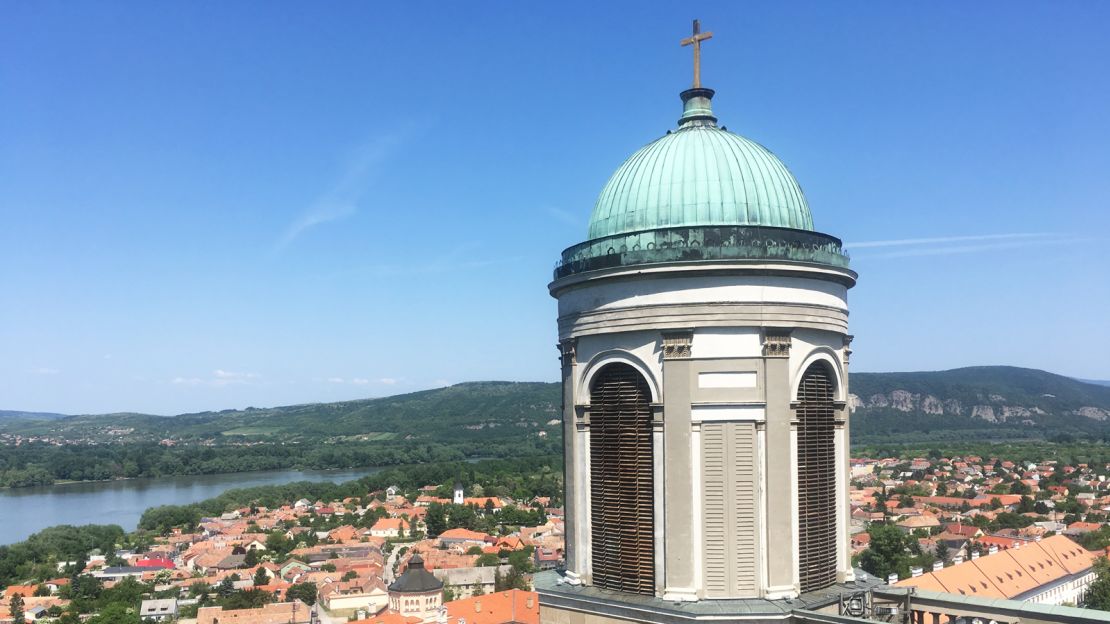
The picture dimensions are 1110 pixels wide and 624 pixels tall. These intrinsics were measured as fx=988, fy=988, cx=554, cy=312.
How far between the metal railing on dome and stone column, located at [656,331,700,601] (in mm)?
1175

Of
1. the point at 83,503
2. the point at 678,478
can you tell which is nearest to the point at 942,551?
the point at 678,478

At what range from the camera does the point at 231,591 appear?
8225cm

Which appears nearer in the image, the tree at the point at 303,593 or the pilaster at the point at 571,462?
the pilaster at the point at 571,462

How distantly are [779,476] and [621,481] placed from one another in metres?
2.28

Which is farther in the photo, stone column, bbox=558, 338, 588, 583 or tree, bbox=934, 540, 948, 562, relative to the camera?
tree, bbox=934, 540, 948, 562

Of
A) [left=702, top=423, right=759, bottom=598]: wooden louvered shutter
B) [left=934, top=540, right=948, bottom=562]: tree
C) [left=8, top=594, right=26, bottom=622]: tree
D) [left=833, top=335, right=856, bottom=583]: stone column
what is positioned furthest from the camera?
[left=934, top=540, right=948, bottom=562]: tree

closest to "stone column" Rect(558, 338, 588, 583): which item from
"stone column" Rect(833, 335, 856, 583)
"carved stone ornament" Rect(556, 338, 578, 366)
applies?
"carved stone ornament" Rect(556, 338, 578, 366)

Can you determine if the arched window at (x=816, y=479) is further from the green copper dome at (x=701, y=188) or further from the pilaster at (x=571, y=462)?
the pilaster at (x=571, y=462)

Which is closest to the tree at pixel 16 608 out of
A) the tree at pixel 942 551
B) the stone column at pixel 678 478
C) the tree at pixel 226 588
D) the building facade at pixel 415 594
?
the tree at pixel 226 588

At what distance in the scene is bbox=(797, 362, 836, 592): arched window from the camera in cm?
1410

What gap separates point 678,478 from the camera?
1370cm

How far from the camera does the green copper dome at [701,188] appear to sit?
47.0 feet

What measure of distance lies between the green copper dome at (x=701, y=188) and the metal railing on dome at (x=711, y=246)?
22 centimetres

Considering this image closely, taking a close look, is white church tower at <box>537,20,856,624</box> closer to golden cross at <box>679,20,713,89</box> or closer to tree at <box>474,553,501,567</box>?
golden cross at <box>679,20,713,89</box>
